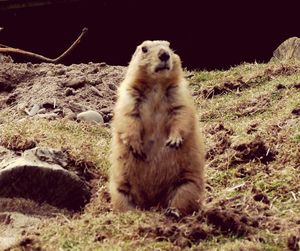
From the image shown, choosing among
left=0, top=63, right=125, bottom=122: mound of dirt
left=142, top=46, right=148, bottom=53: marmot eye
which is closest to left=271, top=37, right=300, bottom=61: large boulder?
left=0, top=63, right=125, bottom=122: mound of dirt

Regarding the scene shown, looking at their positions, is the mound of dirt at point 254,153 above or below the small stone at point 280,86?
below

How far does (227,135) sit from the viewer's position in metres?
7.40

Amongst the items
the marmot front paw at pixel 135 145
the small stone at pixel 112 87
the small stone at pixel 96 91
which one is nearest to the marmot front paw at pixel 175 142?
the marmot front paw at pixel 135 145

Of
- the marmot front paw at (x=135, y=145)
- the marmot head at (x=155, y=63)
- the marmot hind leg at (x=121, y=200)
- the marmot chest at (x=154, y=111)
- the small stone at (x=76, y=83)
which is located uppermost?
the marmot head at (x=155, y=63)

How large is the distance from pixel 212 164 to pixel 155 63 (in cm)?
153

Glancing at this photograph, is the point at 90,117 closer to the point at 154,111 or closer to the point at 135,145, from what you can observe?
the point at 154,111

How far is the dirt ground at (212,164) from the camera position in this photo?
4.69 metres

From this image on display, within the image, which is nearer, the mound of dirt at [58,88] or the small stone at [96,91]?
the mound of dirt at [58,88]

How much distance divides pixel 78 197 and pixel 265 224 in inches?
69.8

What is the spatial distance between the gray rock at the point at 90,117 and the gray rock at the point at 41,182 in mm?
2071

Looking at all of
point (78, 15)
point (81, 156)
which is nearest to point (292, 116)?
point (81, 156)

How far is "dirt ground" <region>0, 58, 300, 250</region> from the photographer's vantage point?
185 inches

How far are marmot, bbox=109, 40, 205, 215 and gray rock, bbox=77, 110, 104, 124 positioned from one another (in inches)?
115

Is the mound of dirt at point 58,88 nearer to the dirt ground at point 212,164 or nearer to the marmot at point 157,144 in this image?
the dirt ground at point 212,164
